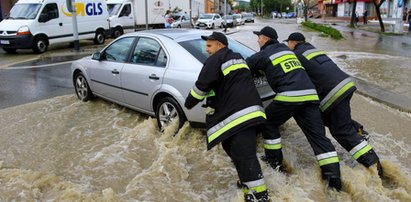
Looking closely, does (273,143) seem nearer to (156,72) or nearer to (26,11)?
(156,72)

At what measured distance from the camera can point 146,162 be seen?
190 inches

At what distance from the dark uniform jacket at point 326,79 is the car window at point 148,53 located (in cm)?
202

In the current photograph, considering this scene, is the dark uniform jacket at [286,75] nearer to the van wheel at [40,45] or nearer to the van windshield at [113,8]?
the van wheel at [40,45]

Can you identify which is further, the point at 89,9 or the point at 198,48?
the point at 89,9

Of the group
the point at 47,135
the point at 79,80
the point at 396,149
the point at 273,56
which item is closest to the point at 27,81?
the point at 79,80

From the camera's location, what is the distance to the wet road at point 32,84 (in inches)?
320

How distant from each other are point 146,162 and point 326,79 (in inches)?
91.3

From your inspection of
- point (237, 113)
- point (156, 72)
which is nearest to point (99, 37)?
point (156, 72)

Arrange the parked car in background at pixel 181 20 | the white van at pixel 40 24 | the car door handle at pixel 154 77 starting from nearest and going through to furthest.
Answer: the car door handle at pixel 154 77
the white van at pixel 40 24
the parked car in background at pixel 181 20

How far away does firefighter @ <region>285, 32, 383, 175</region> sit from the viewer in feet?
13.8

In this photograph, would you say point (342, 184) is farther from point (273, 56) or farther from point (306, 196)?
point (273, 56)

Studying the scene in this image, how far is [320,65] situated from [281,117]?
0.74m

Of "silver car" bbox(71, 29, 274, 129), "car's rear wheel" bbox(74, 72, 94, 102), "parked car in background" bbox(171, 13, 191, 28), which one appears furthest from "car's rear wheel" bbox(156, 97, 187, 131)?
"parked car in background" bbox(171, 13, 191, 28)

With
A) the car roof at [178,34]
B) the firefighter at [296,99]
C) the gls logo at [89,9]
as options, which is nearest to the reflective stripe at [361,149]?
the firefighter at [296,99]
